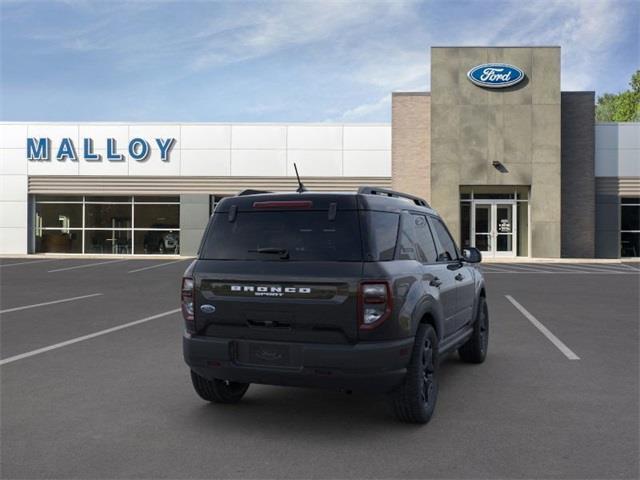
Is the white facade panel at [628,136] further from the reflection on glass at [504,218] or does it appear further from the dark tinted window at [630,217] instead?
the reflection on glass at [504,218]

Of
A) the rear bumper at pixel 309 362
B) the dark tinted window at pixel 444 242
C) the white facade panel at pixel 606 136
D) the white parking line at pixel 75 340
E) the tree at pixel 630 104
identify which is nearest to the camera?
the rear bumper at pixel 309 362

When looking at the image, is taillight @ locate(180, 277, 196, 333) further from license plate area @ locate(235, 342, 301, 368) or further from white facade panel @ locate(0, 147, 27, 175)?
white facade panel @ locate(0, 147, 27, 175)

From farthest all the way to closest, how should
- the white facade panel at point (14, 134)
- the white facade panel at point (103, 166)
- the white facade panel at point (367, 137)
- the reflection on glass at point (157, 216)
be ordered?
the reflection on glass at point (157, 216), the white facade panel at point (14, 134), the white facade panel at point (103, 166), the white facade panel at point (367, 137)

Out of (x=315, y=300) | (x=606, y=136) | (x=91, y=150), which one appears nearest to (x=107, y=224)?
(x=91, y=150)

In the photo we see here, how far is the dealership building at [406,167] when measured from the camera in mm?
27344

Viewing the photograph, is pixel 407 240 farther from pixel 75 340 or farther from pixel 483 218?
pixel 483 218

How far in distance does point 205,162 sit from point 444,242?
24.1 m

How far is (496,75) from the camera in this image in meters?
27.3

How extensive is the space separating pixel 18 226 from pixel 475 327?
28.2m

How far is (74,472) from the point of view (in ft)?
12.3

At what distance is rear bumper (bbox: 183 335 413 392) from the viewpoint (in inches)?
166

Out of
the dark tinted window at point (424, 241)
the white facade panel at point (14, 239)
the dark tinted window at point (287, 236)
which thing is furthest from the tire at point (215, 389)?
the white facade panel at point (14, 239)

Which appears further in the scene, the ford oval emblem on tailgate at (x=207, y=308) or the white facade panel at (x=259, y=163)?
the white facade panel at (x=259, y=163)

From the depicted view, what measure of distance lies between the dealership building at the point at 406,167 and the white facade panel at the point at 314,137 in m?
0.05
